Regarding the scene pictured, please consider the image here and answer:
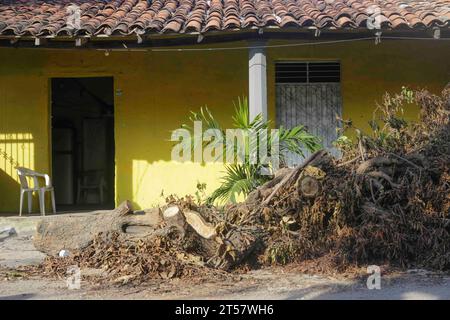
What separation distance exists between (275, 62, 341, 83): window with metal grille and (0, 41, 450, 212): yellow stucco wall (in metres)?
0.15

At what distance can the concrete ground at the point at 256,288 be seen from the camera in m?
5.73

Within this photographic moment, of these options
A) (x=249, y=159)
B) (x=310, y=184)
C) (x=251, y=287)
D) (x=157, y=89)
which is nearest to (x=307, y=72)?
(x=157, y=89)

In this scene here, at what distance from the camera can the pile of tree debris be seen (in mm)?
6520

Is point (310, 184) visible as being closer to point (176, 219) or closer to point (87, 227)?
point (176, 219)

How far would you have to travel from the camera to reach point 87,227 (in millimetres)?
7105

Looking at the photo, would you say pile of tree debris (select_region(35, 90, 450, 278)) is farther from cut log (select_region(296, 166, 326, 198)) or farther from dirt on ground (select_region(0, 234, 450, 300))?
dirt on ground (select_region(0, 234, 450, 300))

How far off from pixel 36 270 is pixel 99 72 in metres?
4.91

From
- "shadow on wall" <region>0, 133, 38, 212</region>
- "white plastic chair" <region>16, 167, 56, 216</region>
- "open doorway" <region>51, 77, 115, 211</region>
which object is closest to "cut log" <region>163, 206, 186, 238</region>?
"white plastic chair" <region>16, 167, 56, 216</region>

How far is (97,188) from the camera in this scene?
46.9 feet

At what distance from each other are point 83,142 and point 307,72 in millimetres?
6666

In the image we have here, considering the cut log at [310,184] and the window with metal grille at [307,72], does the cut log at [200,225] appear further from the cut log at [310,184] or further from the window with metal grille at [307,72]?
the window with metal grille at [307,72]
